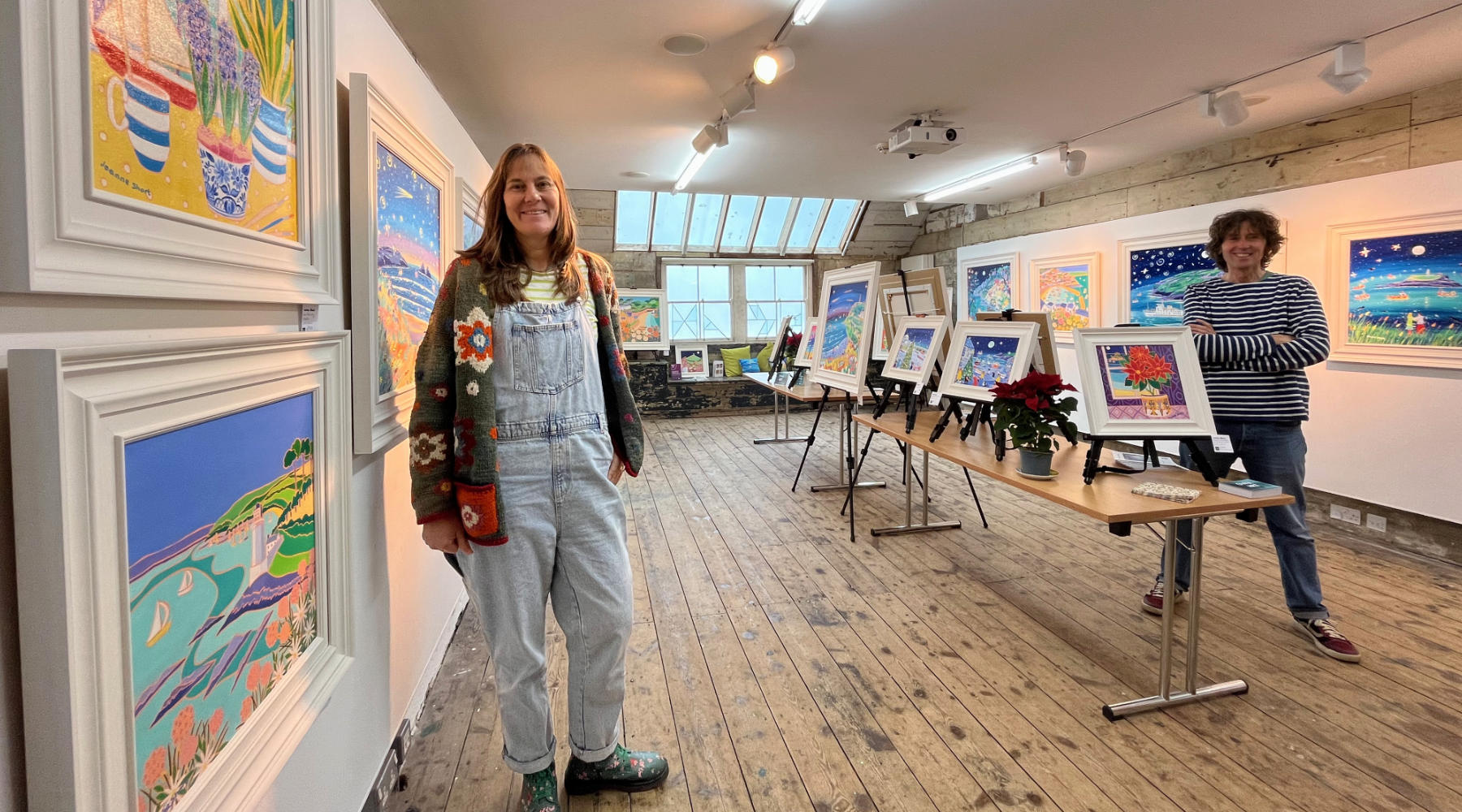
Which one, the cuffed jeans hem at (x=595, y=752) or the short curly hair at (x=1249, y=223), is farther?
the short curly hair at (x=1249, y=223)

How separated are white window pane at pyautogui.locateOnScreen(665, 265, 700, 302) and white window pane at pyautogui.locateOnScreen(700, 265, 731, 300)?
0.09 metres

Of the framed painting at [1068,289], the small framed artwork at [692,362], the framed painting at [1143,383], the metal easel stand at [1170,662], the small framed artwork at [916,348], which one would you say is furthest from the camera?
the small framed artwork at [692,362]

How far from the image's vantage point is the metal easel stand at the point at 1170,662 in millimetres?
2213

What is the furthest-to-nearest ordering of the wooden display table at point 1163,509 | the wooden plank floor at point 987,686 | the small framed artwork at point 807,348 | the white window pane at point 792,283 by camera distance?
the white window pane at point 792,283, the small framed artwork at point 807,348, the wooden display table at point 1163,509, the wooden plank floor at point 987,686

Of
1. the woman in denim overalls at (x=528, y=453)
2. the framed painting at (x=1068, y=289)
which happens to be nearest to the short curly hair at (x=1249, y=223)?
the woman in denim overalls at (x=528, y=453)

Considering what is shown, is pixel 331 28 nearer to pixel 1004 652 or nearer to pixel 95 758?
pixel 95 758

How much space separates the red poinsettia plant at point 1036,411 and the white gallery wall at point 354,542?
2206mm

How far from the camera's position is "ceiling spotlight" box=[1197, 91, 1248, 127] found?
4020mm

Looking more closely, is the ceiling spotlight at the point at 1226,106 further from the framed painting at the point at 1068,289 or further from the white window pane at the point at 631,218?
the white window pane at the point at 631,218

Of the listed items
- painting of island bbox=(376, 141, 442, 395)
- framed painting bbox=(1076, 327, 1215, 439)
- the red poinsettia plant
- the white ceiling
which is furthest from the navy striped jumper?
painting of island bbox=(376, 141, 442, 395)

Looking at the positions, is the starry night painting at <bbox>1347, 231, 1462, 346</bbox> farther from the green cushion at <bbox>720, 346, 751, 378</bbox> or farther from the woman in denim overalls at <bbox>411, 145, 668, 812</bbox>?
the green cushion at <bbox>720, 346, 751, 378</bbox>

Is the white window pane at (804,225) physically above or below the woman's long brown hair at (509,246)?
above

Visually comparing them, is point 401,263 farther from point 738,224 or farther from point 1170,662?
point 738,224
